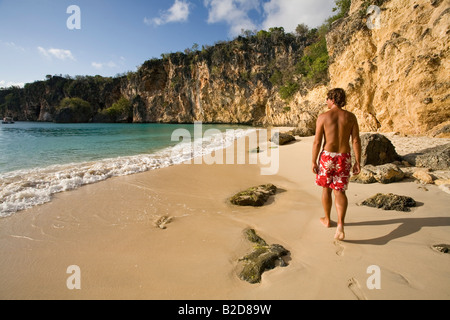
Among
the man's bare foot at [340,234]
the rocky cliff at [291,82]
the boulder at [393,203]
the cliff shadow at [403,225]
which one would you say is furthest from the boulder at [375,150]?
the rocky cliff at [291,82]

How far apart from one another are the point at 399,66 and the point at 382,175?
7.19 m

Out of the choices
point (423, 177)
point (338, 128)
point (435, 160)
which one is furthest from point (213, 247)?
point (435, 160)

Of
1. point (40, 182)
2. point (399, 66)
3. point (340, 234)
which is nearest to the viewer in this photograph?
point (340, 234)

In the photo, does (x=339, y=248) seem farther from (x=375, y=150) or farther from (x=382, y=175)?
(x=375, y=150)

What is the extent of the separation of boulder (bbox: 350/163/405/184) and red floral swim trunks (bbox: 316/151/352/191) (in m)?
2.23

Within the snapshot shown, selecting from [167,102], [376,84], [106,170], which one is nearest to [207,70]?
[167,102]

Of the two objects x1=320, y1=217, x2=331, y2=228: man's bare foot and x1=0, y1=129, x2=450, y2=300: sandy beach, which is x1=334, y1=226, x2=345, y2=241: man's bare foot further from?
x1=320, y1=217, x2=331, y2=228: man's bare foot

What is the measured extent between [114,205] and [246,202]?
7.99ft

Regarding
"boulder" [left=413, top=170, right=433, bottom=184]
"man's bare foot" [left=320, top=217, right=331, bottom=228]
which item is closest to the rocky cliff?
"boulder" [left=413, top=170, right=433, bottom=184]

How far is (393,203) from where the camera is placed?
3113 millimetres

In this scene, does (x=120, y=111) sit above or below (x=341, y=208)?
above

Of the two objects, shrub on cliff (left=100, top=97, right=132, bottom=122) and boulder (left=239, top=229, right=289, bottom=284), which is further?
shrub on cliff (left=100, top=97, right=132, bottom=122)

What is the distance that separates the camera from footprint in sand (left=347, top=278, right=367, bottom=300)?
162 cm
